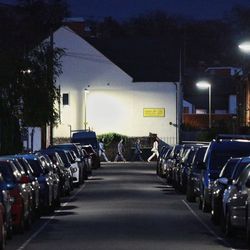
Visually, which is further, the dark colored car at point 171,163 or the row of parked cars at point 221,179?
the dark colored car at point 171,163

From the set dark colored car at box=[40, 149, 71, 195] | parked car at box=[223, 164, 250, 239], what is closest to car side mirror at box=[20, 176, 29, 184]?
parked car at box=[223, 164, 250, 239]

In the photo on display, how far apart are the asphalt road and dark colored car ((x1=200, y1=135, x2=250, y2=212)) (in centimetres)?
57

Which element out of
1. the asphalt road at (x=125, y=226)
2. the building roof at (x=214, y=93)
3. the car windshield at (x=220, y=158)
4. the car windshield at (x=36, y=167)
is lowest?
the asphalt road at (x=125, y=226)

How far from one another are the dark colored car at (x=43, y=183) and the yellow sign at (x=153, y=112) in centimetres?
5650

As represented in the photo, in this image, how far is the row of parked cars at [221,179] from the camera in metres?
21.6

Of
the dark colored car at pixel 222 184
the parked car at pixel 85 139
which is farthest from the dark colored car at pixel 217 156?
the parked car at pixel 85 139

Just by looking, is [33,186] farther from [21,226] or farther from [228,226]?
[228,226]

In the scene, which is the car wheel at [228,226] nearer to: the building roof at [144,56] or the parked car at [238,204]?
the parked car at [238,204]

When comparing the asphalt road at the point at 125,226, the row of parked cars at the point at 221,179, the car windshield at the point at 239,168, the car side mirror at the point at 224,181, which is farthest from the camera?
the car side mirror at the point at 224,181

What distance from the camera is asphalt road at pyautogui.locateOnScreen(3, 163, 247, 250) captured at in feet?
68.9

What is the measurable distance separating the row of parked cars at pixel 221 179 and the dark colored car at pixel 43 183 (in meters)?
4.15

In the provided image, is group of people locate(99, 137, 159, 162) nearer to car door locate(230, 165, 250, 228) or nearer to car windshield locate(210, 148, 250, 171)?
car windshield locate(210, 148, 250, 171)

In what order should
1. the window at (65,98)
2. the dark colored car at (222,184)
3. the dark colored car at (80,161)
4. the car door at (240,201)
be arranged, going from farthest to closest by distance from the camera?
1. the window at (65,98)
2. the dark colored car at (80,161)
3. the dark colored car at (222,184)
4. the car door at (240,201)

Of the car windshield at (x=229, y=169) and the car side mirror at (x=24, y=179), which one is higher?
the car windshield at (x=229, y=169)
